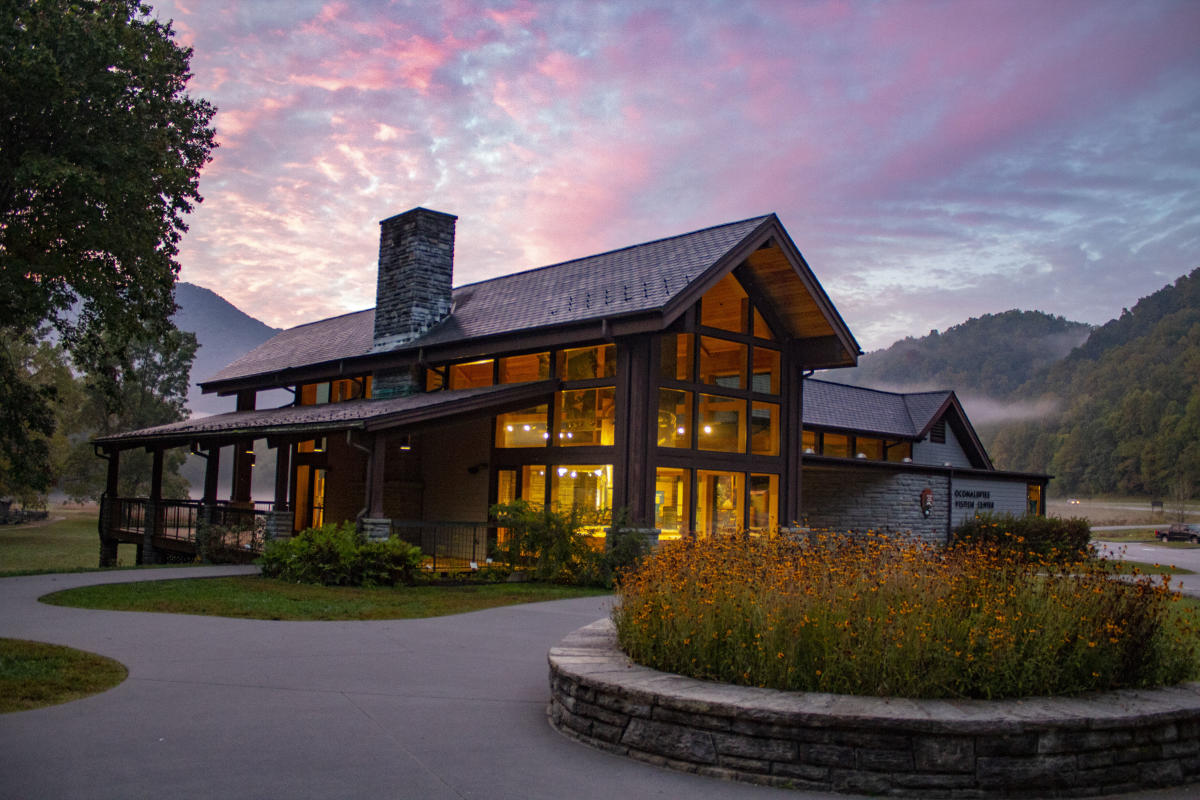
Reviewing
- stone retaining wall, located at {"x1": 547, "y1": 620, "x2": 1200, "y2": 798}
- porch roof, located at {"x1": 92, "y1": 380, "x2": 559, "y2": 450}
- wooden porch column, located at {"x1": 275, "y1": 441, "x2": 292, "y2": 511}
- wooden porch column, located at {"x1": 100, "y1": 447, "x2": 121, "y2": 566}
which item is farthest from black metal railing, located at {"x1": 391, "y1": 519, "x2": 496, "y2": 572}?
stone retaining wall, located at {"x1": 547, "y1": 620, "x2": 1200, "y2": 798}

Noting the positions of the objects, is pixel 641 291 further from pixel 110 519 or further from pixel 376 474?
pixel 110 519

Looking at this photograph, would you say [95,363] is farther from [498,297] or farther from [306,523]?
[498,297]

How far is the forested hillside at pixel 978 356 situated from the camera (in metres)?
124

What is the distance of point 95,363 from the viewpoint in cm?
1906

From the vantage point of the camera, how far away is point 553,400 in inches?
696

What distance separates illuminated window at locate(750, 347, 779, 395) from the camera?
1878 centimetres

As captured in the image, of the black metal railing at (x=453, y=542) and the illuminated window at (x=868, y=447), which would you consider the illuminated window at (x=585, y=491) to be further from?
the illuminated window at (x=868, y=447)

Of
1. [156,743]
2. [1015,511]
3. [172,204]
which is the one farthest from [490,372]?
[1015,511]

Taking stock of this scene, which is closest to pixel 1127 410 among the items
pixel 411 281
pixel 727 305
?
pixel 727 305

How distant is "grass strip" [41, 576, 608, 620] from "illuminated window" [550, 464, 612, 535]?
1338 mm

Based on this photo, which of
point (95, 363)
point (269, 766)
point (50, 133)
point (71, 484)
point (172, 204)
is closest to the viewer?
point (269, 766)

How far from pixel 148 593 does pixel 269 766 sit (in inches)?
341

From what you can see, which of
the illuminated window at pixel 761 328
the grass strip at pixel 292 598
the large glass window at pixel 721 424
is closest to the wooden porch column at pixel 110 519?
the grass strip at pixel 292 598

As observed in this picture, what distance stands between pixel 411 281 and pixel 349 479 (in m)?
5.16
